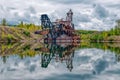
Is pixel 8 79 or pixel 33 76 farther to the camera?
pixel 33 76

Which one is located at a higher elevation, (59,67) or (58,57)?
(59,67)

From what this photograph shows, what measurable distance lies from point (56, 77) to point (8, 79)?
537 centimetres

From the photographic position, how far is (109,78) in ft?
124

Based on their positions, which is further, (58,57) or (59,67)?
(58,57)

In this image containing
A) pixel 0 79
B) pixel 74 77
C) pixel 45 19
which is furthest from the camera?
pixel 45 19

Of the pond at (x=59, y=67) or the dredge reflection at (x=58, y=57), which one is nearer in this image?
the pond at (x=59, y=67)

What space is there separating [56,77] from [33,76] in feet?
8.20

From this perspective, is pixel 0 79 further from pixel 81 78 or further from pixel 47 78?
pixel 81 78

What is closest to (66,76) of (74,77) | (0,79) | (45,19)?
(74,77)

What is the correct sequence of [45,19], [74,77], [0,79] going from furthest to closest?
1. [45,19]
2. [74,77]
3. [0,79]

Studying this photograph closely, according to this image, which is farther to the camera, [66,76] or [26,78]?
[66,76]

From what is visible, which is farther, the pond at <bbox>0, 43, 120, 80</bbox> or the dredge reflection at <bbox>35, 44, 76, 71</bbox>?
the dredge reflection at <bbox>35, 44, 76, 71</bbox>

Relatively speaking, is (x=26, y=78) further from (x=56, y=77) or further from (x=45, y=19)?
(x=45, y=19)

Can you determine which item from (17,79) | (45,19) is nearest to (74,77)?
(17,79)
